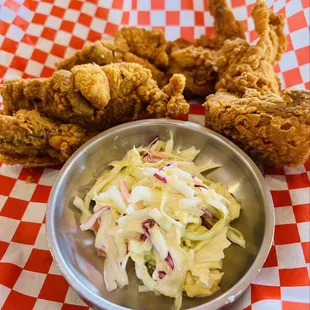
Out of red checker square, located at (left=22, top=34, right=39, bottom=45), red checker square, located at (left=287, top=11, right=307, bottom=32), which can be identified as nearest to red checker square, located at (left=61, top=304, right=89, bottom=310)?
red checker square, located at (left=22, top=34, right=39, bottom=45)

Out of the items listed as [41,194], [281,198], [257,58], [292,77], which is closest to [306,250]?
[281,198]

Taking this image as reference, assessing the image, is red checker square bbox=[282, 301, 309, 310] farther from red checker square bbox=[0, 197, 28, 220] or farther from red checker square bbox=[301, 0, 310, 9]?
red checker square bbox=[301, 0, 310, 9]

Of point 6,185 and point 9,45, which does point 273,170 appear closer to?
point 6,185

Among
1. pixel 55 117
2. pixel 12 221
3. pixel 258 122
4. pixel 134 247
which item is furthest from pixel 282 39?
pixel 12 221

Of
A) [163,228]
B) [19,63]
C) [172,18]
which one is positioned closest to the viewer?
[163,228]

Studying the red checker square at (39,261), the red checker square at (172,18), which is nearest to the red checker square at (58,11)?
the red checker square at (172,18)

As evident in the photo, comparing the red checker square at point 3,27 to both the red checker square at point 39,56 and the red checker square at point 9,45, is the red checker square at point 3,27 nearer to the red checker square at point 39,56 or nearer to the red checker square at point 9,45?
the red checker square at point 9,45

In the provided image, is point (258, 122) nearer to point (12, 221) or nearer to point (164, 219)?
point (164, 219)
